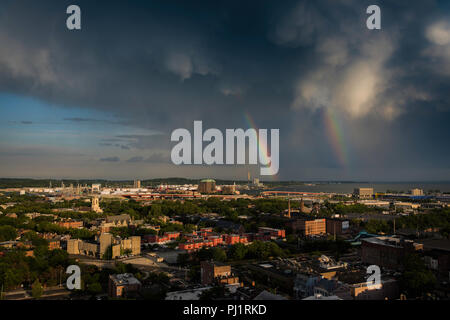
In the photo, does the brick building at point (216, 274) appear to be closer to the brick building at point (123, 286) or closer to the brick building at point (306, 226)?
the brick building at point (123, 286)

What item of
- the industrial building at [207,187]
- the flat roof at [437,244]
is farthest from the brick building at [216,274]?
the industrial building at [207,187]

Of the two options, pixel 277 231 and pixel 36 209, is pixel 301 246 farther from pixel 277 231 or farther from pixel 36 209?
pixel 36 209

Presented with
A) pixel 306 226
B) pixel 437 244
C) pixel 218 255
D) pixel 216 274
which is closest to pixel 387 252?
pixel 437 244

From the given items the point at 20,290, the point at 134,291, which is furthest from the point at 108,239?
the point at 134,291

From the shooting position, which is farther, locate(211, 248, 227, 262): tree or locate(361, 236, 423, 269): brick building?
locate(211, 248, 227, 262): tree

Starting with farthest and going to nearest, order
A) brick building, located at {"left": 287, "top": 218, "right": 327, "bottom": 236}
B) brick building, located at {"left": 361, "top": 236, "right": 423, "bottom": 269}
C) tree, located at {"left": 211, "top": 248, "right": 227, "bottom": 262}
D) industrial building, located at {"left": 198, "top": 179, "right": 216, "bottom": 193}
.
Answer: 1. industrial building, located at {"left": 198, "top": 179, "right": 216, "bottom": 193}
2. brick building, located at {"left": 287, "top": 218, "right": 327, "bottom": 236}
3. tree, located at {"left": 211, "top": 248, "right": 227, "bottom": 262}
4. brick building, located at {"left": 361, "top": 236, "right": 423, "bottom": 269}

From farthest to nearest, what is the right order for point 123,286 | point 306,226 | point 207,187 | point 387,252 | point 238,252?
point 207,187
point 306,226
point 238,252
point 387,252
point 123,286

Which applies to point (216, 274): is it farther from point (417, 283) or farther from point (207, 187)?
point (207, 187)

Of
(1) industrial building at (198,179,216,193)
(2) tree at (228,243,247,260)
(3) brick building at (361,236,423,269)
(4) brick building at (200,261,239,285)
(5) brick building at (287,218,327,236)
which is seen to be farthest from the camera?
(1) industrial building at (198,179,216,193)

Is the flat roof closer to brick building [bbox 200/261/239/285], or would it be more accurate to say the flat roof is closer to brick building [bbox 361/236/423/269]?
brick building [bbox 361/236/423/269]

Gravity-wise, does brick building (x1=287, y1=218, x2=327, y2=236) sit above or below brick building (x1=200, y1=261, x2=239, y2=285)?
below

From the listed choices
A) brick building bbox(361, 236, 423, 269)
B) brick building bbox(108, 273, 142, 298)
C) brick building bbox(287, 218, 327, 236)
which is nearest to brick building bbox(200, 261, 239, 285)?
brick building bbox(108, 273, 142, 298)
